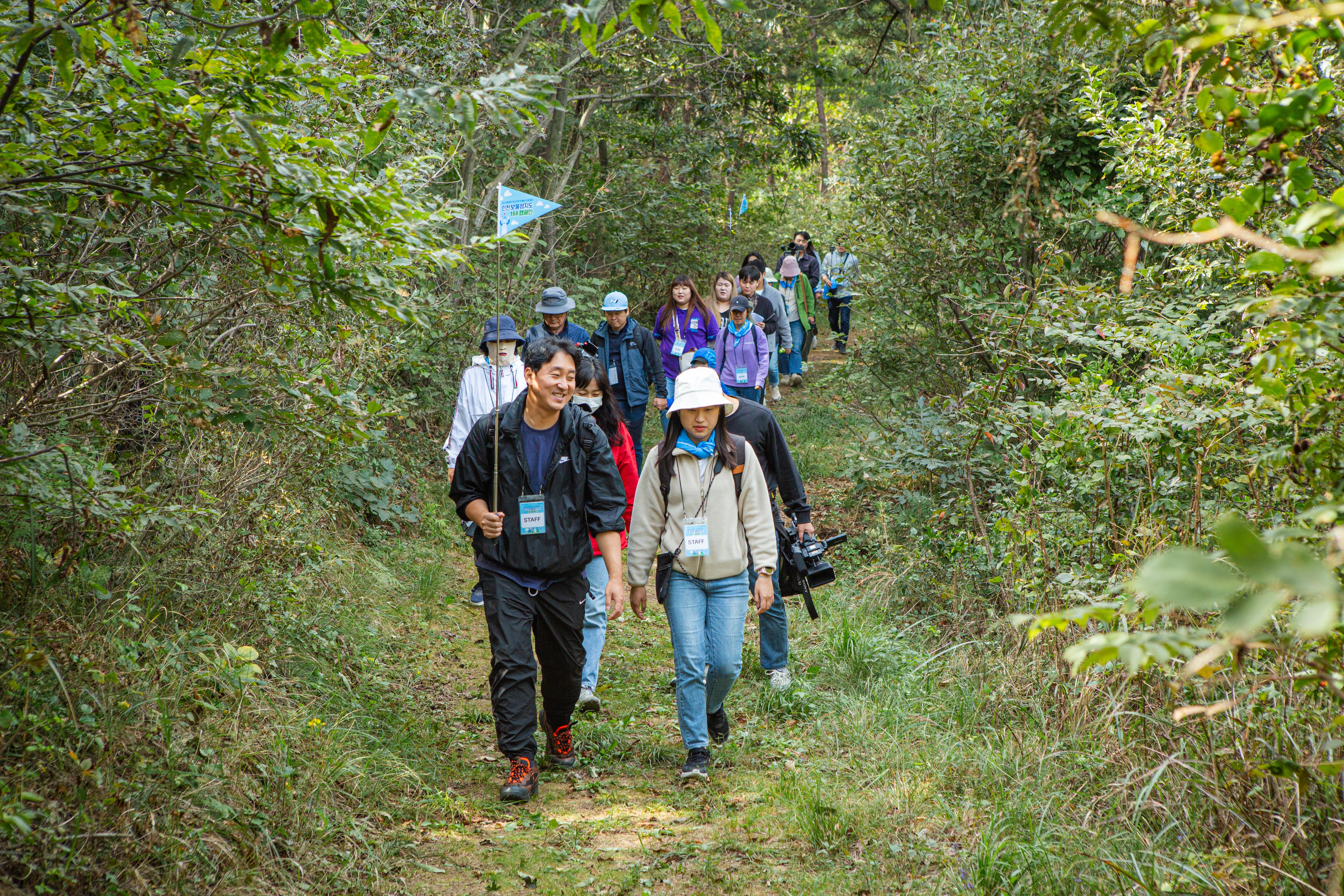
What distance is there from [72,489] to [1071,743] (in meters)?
4.00

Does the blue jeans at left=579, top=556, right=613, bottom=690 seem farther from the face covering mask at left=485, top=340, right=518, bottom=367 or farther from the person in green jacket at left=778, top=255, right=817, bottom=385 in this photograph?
the person in green jacket at left=778, top=255, right=817, bottom=385

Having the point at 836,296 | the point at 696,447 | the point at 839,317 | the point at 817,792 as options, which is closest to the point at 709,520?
the point at 696,447

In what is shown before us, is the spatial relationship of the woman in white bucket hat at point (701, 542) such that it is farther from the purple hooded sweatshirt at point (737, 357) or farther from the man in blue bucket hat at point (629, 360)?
the purple hooded sweatshirt at point (737, 357)

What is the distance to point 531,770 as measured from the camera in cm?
505

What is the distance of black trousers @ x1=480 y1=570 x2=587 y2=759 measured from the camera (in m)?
5.07

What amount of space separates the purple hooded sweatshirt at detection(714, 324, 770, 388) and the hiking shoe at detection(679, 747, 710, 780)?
19.6 ft

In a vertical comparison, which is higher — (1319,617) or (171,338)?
(171,338)

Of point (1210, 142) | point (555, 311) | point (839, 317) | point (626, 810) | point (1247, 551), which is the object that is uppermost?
point (839, 317)

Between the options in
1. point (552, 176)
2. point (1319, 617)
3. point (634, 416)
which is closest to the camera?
point (1319, 617)

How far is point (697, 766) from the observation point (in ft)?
17.2

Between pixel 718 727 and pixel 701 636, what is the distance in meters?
0.71

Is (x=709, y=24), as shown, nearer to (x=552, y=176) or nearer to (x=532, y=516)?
(x=532, y=516)

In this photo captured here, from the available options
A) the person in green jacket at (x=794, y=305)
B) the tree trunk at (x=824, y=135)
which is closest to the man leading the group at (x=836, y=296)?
the person in green jacket at (x=794, y=305)

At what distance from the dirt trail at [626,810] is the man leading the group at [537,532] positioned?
0.32 m
